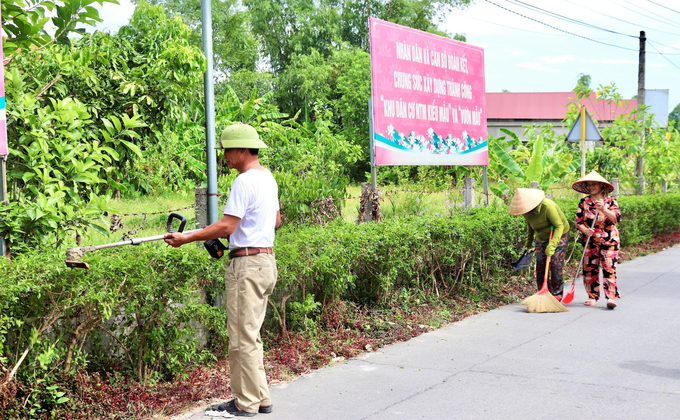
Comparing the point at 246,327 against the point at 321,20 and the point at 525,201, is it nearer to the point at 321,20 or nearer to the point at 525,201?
the point at 525,201

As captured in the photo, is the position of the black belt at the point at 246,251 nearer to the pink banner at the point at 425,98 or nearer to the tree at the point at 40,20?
the tree at the point at 40,20

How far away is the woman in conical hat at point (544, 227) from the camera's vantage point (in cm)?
824

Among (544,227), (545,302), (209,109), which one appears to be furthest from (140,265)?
(544,227)

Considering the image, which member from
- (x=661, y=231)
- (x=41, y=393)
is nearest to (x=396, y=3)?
→ (x=661, y=231)

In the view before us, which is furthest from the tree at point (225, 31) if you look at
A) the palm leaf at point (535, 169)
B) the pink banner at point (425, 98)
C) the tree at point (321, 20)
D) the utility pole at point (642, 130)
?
the pink banner at point (425, 98)

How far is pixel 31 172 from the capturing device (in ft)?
16.9

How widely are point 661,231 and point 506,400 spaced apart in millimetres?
14512

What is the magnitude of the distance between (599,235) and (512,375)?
390 cm

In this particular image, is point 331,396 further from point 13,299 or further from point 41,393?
point 13,299

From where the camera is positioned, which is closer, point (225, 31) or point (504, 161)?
point (504, 161)

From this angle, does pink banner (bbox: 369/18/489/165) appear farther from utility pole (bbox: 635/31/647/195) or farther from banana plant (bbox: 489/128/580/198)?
utility pole (bbox: 635/31/647/195)

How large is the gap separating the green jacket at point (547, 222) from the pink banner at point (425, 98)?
2104 millimetres

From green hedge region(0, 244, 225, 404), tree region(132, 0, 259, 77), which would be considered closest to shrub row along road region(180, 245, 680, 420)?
green hedge region(0, 244, 225, 404)

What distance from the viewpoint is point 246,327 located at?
4660 mm
